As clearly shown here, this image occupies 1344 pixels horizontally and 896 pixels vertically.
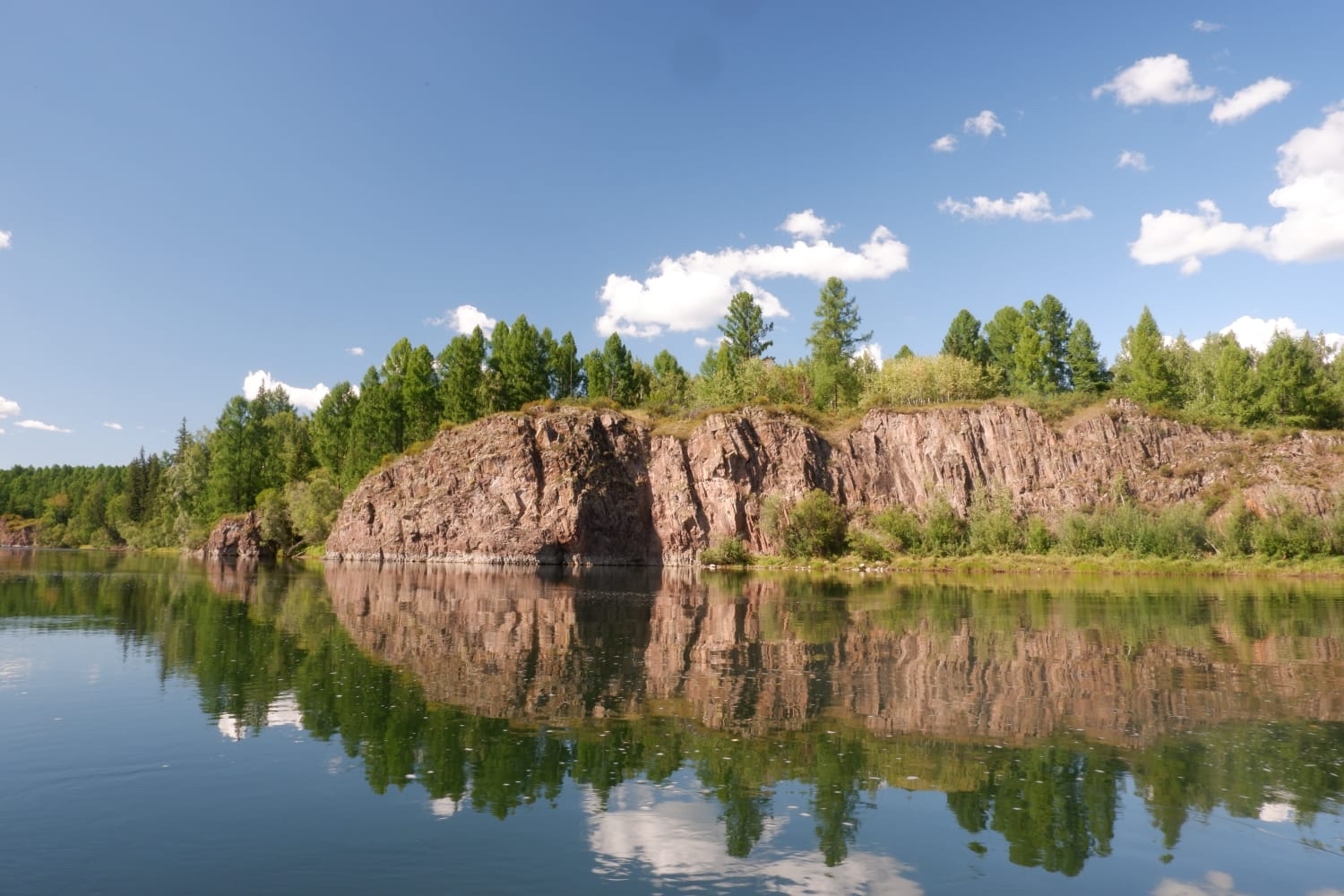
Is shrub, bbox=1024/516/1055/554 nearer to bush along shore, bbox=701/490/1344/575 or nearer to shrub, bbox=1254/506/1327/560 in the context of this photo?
bush along shore, bbox=701/490/1344/575

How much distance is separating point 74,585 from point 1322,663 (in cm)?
6518

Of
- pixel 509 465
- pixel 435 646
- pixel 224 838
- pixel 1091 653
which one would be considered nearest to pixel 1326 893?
pixel 224 838

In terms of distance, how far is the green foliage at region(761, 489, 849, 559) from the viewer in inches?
3029

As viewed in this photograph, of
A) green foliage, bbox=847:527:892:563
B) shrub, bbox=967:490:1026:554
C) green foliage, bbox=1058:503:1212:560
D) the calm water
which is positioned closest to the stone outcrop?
green foliage, bbox=847:527:892:563

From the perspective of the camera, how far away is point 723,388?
93.9 meters

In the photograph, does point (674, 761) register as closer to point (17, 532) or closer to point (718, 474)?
point (718, 474)

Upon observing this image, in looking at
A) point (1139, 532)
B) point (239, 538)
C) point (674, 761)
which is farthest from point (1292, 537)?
point (239, 538)

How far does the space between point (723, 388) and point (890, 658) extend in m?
71.6

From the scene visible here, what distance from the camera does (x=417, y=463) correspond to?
93500 mm

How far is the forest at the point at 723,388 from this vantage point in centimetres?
8012

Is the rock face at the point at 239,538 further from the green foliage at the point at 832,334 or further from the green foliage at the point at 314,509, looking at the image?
the green foliage at the point at 832,334

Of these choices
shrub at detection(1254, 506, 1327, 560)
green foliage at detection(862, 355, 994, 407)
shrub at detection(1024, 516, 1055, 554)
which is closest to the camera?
shrub at detection(1254, 506, 1327, 560)

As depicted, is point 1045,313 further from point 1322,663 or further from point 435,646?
point 435,646

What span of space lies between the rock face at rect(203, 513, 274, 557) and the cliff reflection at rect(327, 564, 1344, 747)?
62.6 metres
